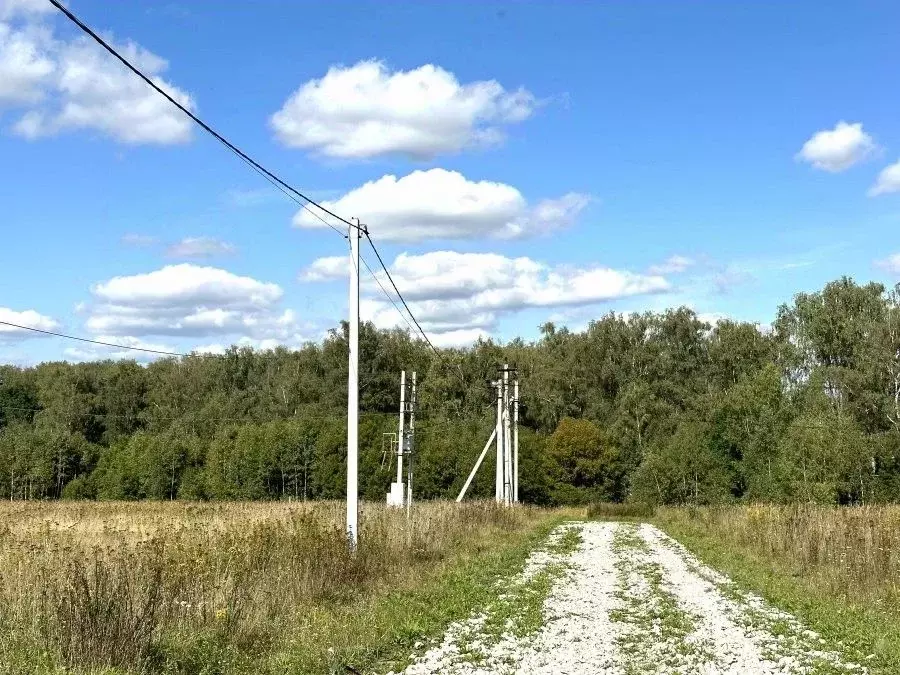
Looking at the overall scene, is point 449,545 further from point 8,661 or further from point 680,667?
point 8,661

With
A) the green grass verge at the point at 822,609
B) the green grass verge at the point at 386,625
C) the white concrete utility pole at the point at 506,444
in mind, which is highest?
the white concrete utility pole at the point at 506,444

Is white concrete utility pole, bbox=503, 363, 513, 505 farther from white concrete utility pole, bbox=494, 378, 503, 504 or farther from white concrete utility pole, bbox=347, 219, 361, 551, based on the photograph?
white concrete utility pole, bbox=347, 219, 361, 551

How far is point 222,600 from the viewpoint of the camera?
9.98m

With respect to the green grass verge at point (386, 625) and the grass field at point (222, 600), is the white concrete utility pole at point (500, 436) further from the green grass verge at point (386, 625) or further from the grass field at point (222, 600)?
the green grass verge at point (386, 625)

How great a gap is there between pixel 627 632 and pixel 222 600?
15.5 feet

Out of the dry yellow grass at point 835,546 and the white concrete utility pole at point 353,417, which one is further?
the white concrete utility pole at point 353,417

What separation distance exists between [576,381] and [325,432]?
2260 centimetres

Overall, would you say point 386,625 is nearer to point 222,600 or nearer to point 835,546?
point 222,600

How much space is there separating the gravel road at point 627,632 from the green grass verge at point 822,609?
23 cm

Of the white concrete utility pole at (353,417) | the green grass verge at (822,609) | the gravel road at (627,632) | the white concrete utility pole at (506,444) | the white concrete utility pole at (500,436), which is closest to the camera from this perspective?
the gravel road at (627,632)

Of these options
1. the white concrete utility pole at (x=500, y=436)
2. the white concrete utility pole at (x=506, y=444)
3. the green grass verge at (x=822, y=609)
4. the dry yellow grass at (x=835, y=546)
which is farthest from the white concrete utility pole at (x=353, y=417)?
the white concrete utility pole at (x=506, y=444)

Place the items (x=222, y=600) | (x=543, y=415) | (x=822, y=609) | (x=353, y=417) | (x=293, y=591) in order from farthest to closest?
1. (x=543, y=415)
2. (x=353, y=417)
3. (x=822, y=609)
4. (x=293, y=591)
5. (x=222, y=600)

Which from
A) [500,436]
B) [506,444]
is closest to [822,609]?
[500,436]

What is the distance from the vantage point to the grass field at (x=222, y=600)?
7.84m
